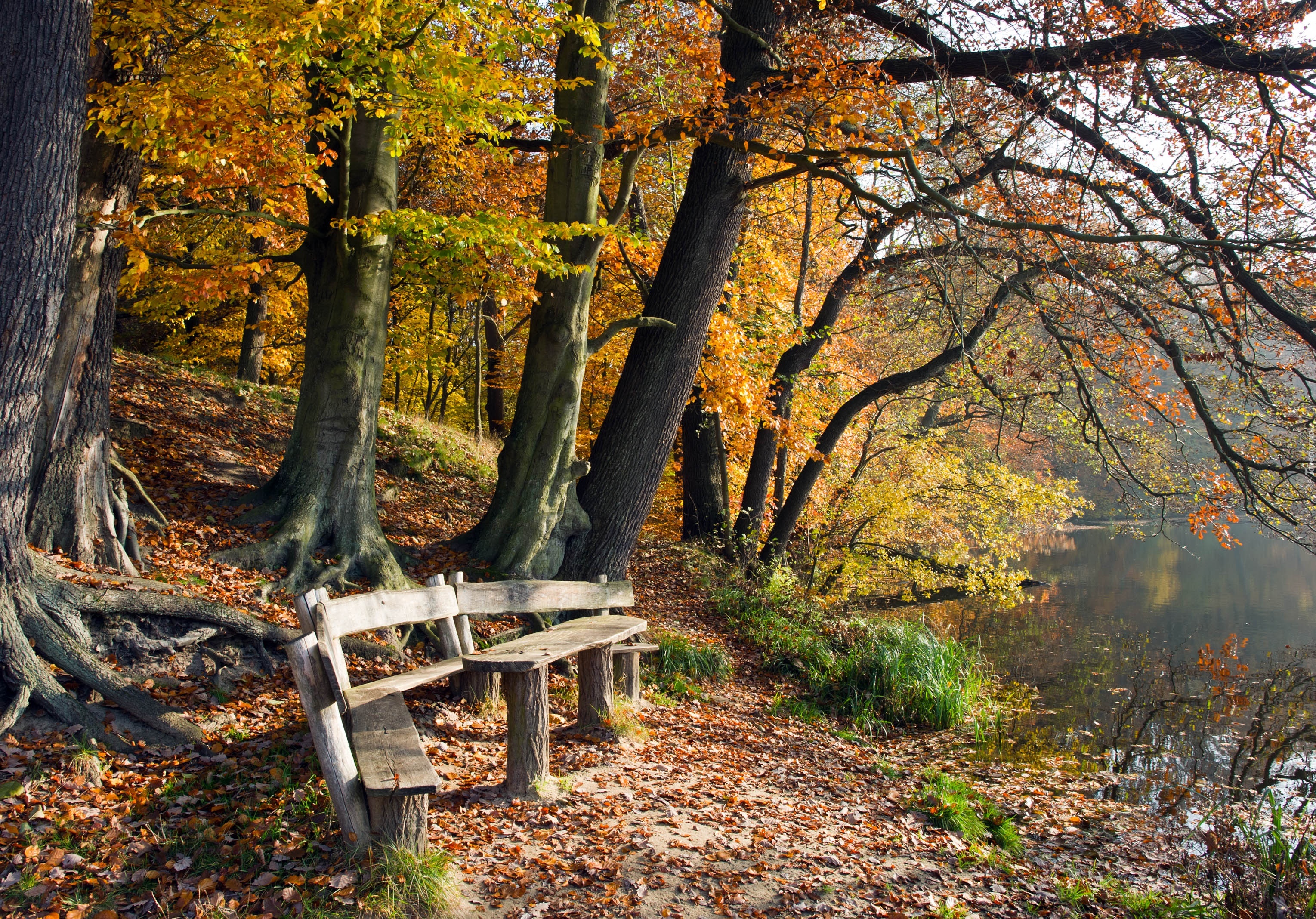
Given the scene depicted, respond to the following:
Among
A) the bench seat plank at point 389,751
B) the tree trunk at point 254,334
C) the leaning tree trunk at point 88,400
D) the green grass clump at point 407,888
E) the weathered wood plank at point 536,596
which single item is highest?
the tree trunk at point 254,334

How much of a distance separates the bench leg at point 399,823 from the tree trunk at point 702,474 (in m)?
9.98

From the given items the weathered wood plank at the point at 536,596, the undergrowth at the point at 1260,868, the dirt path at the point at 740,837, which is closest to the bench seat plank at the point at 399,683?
the dirt path at the point at 740,837

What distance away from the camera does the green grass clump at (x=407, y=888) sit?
3.36 m

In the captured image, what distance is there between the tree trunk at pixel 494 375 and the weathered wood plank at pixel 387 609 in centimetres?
1577

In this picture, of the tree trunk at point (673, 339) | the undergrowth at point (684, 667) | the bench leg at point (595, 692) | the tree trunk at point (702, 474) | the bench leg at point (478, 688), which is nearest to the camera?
the bench leg at point (595, 692)

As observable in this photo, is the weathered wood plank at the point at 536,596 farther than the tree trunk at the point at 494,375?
No

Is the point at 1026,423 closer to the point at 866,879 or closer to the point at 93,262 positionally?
the point at 866,879

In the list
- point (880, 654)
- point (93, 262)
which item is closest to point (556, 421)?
point (93, 262)

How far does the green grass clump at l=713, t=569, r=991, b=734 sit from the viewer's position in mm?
9094

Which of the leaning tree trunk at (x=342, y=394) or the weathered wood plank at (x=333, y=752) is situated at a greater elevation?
the leaning tree trunk at (x=342, y=394)

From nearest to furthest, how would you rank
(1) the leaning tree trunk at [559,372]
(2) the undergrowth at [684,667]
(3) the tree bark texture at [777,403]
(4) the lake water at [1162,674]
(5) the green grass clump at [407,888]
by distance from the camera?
(5) the green grass clump at [407,888], (2) the undergrowth at [684,667], (1) the leaning tree trunk at [559,372], (4) the lake water at [1162,674], (3) the tree bark texture at [777,403]

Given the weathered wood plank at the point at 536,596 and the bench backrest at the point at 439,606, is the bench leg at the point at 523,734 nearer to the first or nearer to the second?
the bench backrest at the point at 439,606

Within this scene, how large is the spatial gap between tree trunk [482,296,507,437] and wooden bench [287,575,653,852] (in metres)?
15.0

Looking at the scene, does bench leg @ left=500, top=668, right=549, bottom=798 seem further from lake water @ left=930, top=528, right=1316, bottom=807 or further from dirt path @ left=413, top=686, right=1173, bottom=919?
lake water @ left=930, top=528, right=1316, bottom=807
